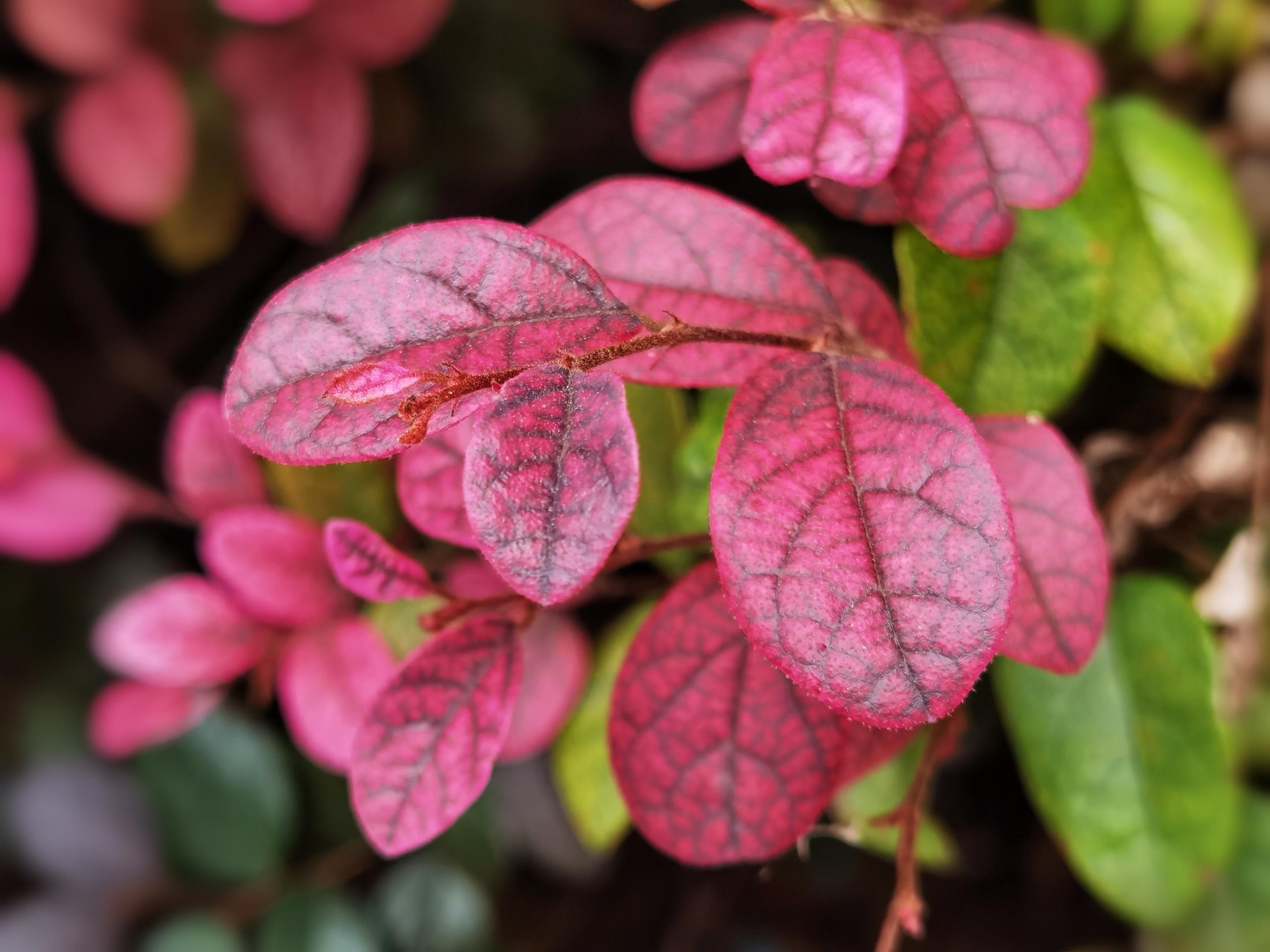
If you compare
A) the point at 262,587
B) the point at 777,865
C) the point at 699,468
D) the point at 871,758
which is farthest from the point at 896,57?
the point at 777,865

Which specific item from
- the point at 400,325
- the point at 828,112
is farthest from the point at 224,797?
the point at 828,112

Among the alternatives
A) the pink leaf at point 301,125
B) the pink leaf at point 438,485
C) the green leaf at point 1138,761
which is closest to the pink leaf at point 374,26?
the pink leaf at point 301,125

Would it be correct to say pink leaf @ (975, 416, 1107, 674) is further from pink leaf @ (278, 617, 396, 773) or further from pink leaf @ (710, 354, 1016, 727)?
pink leaf @ (278, 617, 396, 773)

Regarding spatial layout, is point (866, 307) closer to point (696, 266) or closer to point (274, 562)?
point (696, 266)

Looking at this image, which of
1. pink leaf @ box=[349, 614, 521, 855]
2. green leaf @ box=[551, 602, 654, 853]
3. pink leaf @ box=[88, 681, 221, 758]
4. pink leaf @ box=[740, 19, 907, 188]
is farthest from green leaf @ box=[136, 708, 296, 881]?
pink leaf @ box=[740, 19, 907, 188]

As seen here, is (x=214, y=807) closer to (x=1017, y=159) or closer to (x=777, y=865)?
(x=777, y=865)

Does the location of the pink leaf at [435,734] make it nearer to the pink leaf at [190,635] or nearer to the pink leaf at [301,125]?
the pink leaf at [190,635]
